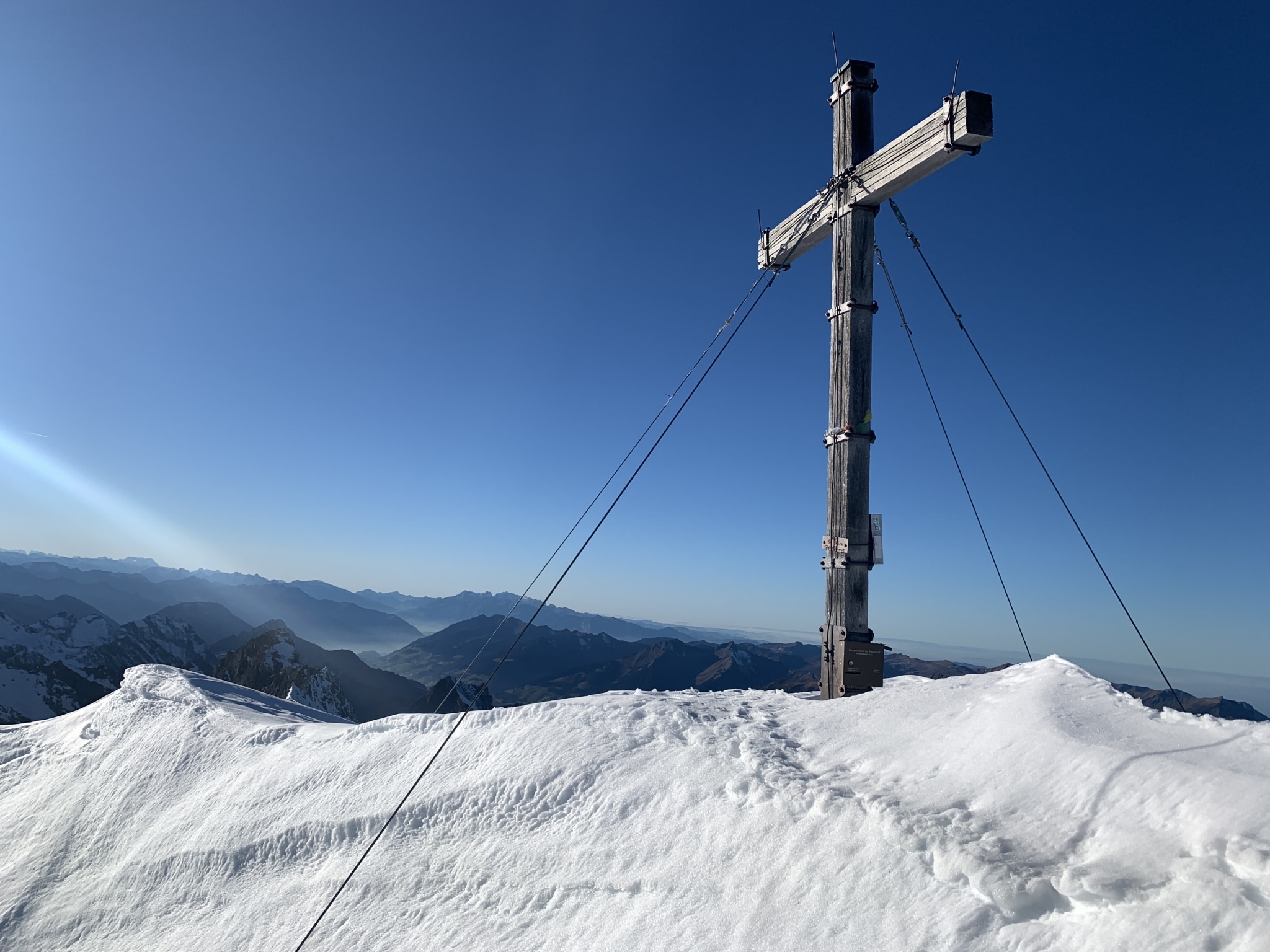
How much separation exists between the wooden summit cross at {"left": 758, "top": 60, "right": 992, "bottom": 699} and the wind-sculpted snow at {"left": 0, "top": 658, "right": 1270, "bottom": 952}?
2.55 ft

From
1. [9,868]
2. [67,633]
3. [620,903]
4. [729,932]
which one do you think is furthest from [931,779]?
[67,633]

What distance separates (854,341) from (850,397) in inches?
23.1

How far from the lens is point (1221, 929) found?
2.56m

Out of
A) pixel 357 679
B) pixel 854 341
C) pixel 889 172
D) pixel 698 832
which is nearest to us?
pixel 698 832

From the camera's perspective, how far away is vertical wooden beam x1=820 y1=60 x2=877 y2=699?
6.96 metres

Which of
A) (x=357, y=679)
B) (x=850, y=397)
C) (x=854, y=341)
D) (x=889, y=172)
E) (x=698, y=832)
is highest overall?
(x=889, y=172)

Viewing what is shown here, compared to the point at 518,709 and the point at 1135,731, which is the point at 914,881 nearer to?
the point at 1135,731

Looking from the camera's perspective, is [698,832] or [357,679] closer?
[698,832]

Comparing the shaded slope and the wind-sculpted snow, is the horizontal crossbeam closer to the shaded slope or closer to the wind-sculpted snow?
the wind-sculpted snow

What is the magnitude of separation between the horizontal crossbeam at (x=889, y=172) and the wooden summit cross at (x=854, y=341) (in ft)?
0.04

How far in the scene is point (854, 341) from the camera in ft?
23.4

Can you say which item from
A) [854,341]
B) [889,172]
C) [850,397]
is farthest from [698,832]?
[889,172]

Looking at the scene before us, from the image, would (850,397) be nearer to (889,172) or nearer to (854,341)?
(854,341)

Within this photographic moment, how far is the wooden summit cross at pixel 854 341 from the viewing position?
6.71 meters
